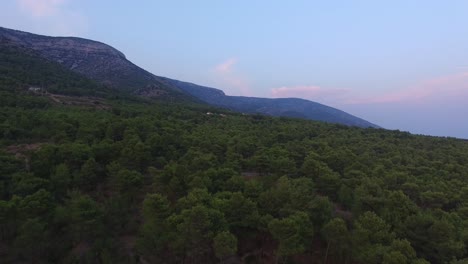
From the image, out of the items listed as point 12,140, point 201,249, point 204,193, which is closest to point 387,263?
point 201,249

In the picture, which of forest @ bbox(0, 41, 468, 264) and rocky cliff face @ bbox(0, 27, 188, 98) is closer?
forest @ bbox(0, 41, 468, 264)

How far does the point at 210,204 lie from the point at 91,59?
119 m

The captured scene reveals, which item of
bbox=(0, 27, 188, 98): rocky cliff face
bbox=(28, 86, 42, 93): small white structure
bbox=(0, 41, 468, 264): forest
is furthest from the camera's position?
Result: bbox=(0, 27, 188, 98): rocky cliff face

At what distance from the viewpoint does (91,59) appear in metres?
123

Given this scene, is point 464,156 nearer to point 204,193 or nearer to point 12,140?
point 204,193

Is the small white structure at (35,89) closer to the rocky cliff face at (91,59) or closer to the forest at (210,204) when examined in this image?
the forest at (210,204)

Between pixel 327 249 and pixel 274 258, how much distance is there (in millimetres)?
3070

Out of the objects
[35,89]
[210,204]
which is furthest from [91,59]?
[210,204]

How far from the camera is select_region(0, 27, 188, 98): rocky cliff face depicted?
107838 millimetres

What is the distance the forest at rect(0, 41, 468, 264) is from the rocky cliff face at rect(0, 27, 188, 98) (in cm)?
7381

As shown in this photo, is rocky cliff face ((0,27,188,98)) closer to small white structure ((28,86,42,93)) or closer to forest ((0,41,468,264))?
small white structure ((28,86,42,93))

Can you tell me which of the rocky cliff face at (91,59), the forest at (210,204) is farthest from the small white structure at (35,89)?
the rocky cliff face at (91,59)

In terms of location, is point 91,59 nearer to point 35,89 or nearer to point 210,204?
point 35,89

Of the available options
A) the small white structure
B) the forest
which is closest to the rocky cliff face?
the small white structure
